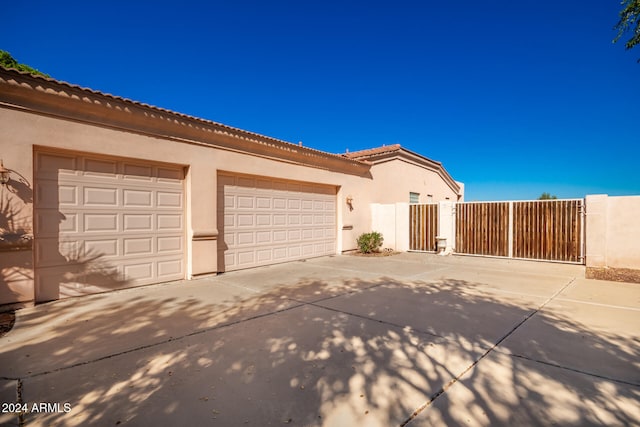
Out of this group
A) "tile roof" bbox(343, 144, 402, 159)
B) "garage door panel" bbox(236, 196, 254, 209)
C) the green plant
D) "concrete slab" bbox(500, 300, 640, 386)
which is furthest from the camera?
"tile roof" bbox(343, 144, 402, 159)

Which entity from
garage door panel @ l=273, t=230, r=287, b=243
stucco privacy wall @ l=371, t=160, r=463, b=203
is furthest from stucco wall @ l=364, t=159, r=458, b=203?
garage door panel @ l=273, t=230, r=287, b=243

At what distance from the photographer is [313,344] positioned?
3762 mm

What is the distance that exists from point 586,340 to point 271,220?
760cm

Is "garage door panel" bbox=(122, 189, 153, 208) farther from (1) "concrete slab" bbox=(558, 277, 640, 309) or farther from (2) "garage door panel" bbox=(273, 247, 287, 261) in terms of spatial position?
(1) "concrete slab" bbox=(558, 277, 640, 309)

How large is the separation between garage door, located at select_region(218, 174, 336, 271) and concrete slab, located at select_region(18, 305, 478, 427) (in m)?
4.70

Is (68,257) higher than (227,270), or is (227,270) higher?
(68,257)

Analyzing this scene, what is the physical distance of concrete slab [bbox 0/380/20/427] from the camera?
236 cm

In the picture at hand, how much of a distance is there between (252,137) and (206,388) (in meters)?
7.04

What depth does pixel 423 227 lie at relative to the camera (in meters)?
13.1

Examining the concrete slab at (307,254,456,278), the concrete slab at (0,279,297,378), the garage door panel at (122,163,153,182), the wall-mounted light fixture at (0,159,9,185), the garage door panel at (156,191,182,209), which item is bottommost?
the concrete slab at (307,254,456,278)

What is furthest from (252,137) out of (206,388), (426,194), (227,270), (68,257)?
(426,194)

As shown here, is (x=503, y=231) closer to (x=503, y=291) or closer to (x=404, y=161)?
(x=503, y=291)

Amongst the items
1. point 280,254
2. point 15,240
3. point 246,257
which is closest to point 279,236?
point 280,254

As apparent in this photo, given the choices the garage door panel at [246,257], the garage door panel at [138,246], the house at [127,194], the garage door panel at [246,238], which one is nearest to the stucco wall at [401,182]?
the house at [127,194]
